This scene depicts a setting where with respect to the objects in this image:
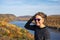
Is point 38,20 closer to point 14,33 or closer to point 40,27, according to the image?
point 40,27

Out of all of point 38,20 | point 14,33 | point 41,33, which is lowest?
point 14,33

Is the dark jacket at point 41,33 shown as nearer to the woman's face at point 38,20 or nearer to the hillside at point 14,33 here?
the woman's face at point 38,20

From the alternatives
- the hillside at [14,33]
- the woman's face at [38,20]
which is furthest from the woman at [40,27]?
the hillside at [14,33]

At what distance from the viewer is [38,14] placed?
135 inches

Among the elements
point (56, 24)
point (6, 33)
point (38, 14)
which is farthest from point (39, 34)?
point (56, 24)

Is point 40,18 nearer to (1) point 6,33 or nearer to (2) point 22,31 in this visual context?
(1) point 6,33

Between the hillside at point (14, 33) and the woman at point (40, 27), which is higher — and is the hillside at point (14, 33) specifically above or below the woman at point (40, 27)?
below

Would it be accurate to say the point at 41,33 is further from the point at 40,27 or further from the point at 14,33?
the point at 14,33

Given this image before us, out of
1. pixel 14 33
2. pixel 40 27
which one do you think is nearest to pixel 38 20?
pixel 40 27

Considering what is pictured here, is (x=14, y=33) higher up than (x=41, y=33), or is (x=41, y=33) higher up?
(x=41, y=33)

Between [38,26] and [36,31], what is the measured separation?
12 cm

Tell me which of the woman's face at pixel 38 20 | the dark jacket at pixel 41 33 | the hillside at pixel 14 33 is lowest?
the hillside at pixel 14 33

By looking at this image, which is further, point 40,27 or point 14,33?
point 14,33

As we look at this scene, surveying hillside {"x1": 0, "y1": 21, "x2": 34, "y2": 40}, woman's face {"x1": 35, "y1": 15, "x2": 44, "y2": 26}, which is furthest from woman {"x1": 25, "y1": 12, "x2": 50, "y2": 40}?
hillside {"x1": 0, "y1": 21, "x2": 34, "y2": 40}
